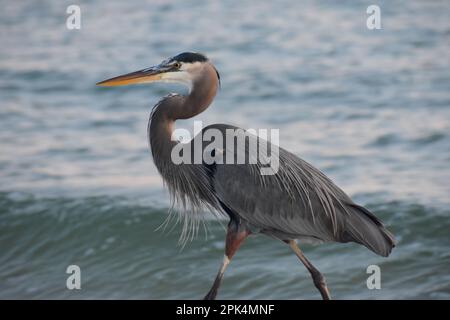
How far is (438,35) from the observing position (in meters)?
14.7

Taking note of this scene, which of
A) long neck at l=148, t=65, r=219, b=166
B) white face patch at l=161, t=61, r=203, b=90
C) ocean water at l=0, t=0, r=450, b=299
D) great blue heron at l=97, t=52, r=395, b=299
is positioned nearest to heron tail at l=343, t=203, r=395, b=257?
great blue heron at l=97, t=52, r=395, b=299

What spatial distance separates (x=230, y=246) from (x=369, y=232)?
101 cm

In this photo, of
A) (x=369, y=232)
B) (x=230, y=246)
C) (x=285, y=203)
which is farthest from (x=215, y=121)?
(x=369, y=232)

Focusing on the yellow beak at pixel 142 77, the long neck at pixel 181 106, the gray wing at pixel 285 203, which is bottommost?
the gray wing at pixel 285 203

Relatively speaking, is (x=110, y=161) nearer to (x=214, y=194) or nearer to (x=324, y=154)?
(x=324, y=154)

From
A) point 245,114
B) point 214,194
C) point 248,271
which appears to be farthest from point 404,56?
point 214,194

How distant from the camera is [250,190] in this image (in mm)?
6527

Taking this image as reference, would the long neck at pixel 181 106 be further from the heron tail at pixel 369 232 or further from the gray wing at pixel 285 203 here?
the heron tail at pixel 369 232

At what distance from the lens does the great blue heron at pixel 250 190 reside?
6.40 metres

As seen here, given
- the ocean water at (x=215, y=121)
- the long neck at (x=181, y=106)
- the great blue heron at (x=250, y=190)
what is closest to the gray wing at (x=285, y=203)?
the great blue heron at (x=250, y=190)

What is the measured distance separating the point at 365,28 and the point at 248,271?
780 centimetres

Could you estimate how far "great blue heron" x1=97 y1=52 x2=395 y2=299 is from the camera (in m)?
6.40

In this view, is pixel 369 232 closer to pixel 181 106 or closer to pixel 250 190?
pixel 250 190

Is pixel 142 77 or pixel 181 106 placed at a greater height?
pixel 142 77
